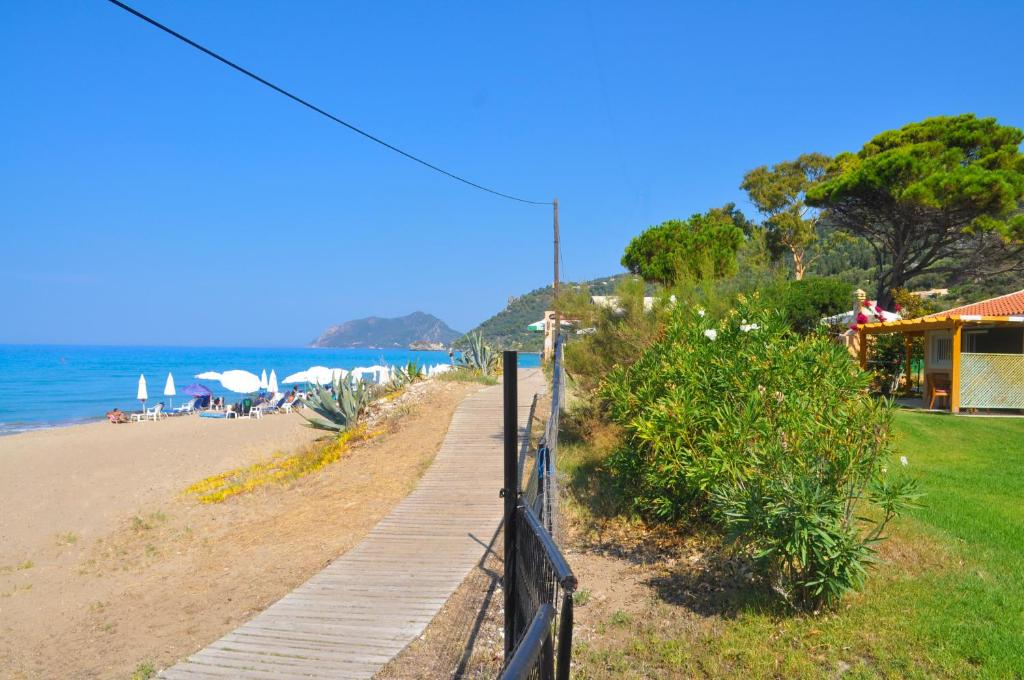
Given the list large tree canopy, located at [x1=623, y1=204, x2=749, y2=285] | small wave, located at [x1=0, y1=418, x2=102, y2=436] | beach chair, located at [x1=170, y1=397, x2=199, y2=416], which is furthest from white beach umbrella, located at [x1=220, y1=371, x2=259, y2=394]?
large tree canopy, located at [x1=623, y1=204, x2=749, y2=285]

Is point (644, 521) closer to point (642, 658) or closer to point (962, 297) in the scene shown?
point (642, 658)

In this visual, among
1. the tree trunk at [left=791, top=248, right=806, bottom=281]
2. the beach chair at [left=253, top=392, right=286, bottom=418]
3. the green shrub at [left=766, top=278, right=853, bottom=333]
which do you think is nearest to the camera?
Answer: the green shrub at [left=766, top=278, right=853, bottom=333]

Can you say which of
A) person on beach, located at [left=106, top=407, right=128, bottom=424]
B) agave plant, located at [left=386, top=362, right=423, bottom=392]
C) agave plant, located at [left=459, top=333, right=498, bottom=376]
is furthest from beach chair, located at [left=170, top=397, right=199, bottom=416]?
agave plant, located at [left=386, top=362, right=423, bottom=392]

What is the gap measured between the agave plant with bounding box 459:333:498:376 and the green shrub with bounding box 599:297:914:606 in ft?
58.6

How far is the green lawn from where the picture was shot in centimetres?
459

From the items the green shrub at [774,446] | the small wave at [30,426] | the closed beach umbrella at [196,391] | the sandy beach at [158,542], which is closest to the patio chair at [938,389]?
the sandy beach at [158,542]

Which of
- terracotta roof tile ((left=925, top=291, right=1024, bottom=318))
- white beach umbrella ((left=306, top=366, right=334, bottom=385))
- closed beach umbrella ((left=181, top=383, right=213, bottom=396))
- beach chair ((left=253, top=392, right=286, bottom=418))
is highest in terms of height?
terracotta roof tile ((left=925, top=291, right=1024, bottom=318))

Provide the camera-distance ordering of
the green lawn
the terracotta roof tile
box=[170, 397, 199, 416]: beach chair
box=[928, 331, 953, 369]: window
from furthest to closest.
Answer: box=[170, 397, 199, 416]: beach chair, box=[928, 331, 953, 369]: window, the terracotta roof tile, the green lawn

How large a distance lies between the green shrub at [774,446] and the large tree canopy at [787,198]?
119 feet

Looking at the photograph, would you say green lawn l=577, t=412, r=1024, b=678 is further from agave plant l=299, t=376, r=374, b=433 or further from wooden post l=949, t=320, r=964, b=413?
agave plant l=299, t=376, r=374, b=433

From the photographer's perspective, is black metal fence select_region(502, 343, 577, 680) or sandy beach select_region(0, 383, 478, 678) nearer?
black metal fence select_region(502, 343, 577, 680)

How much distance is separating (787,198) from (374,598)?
40.6 metres

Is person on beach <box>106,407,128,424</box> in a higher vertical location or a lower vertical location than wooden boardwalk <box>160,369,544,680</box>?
lower

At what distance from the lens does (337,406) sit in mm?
17281
